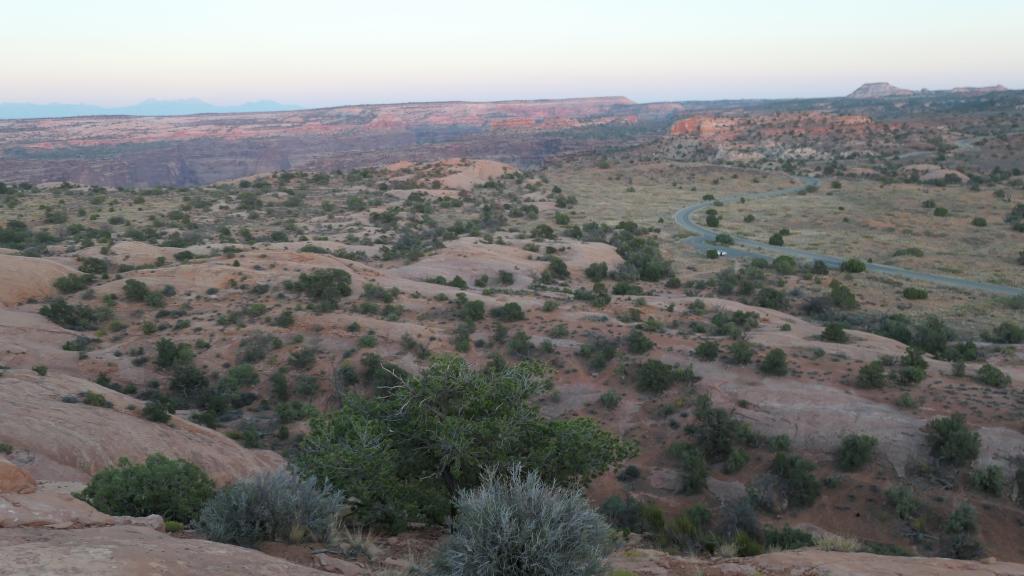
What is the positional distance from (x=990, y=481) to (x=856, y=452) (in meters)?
2.39

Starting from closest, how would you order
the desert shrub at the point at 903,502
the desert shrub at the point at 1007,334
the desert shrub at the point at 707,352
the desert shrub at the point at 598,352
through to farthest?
the desert shrub at the point at 903,502 < the desert shrub at the point at 707,352 < the desert shrub at the point at 598,352 < the desert shrub at the point at 1007,334

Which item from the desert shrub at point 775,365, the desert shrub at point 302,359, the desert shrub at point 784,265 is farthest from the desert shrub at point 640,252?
the desert shrub at point 302,359

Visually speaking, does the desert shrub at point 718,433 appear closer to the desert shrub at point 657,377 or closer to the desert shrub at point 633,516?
the desert shrub at point 657,377

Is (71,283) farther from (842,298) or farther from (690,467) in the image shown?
(842,298)

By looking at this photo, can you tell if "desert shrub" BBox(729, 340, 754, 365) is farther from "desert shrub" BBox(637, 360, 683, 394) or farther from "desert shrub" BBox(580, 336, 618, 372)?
"desert shrub" BBox(580, 336, 618, 372)

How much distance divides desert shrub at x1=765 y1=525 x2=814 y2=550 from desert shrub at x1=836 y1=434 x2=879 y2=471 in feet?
9.28

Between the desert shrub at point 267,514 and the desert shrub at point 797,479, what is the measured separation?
1006 centimetres

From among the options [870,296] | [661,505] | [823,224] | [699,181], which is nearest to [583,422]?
[661,505]

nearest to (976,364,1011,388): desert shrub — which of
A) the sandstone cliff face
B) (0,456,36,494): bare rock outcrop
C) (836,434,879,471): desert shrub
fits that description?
(836,434,879,471): desert shrub

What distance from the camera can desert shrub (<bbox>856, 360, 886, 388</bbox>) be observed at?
16344 mm

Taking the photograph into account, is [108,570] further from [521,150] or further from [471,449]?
[521,150]

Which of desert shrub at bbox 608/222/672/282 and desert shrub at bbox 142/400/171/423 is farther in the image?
desert shrub at bbox 608/222/672/282

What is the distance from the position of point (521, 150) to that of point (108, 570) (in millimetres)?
121932

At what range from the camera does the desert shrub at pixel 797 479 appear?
1330 cm
